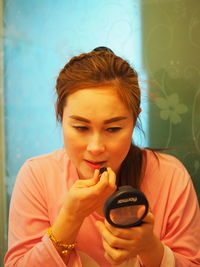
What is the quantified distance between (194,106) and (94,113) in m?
0.60

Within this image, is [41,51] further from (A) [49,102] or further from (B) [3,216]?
Answer: (B) [3,216]

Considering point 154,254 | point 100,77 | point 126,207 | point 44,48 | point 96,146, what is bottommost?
point 154,254

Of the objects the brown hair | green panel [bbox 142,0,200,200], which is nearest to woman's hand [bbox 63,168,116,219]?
the brown hair

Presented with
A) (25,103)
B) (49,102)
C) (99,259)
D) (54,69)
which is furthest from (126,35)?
(99,259)

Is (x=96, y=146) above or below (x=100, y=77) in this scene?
below

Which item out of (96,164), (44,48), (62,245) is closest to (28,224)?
(62,245)

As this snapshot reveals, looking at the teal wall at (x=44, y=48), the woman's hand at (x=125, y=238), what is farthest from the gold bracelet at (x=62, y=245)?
the teal wall at (x=44, y=48)

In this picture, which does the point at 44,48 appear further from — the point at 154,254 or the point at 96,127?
the point at 154,254

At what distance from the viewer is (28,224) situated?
790mm

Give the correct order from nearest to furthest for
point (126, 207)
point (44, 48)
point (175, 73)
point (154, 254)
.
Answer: point (126, 207) → point (154, 254) → point (175, 73) → point (44, 48)

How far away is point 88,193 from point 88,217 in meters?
0.25

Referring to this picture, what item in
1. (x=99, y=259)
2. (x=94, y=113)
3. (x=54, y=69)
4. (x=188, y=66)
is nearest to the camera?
(x=94, y=113)

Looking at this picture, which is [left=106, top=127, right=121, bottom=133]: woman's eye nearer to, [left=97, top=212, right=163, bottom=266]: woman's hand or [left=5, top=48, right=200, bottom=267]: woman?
[left=5, top=48, right=200, bottom=267]: woman

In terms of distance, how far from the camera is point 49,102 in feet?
4.07
